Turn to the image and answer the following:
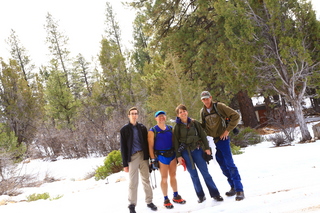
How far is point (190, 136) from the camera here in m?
4.19

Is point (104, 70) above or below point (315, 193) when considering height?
above

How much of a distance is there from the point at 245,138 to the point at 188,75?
509cm

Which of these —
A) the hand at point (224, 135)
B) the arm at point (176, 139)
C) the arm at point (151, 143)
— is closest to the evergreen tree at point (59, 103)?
the arm at point (151, 143)

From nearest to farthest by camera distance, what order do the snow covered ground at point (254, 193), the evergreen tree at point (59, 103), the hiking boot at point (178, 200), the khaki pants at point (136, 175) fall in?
the snow covered ground at point (254, 193) < the khaki pants at point (136, 175) < the hiking boot at point (178, 200) < the evergreen tree at point (59, 103)

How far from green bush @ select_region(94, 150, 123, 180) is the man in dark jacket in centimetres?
526

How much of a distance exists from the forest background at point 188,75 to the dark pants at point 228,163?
19.9ft

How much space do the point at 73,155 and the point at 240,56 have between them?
48.6 ft

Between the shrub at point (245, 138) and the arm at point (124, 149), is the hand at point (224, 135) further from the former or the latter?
the shrub at point (245, 138)

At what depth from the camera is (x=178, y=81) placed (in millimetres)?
10984

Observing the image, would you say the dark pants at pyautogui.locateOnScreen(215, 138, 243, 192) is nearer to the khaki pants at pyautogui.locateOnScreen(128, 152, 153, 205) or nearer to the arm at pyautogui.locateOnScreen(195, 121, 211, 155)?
the arm at pyautogui.locateOnScreen(195, 121, 211, 155)

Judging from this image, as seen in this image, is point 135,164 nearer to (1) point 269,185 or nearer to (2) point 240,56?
(1) point 269,185

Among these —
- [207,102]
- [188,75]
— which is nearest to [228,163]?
[207,102]

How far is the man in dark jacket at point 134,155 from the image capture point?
430cm

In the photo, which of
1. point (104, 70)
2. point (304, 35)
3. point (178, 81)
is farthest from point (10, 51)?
point (304, 35)
